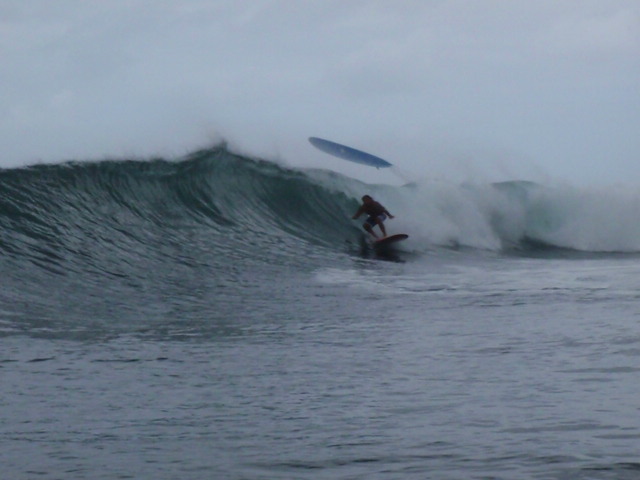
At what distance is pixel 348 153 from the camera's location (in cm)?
2167

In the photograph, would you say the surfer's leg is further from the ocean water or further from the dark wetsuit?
the ocean water

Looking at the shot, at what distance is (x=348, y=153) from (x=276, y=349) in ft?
49.8

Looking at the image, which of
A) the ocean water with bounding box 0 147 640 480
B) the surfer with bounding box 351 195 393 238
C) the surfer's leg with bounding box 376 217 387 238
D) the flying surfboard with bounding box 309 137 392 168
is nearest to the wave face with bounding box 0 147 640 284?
the ocean water with bounding box 0 147 640 480

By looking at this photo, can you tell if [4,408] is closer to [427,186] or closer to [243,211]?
[243,211]

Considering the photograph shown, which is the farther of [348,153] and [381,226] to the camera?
[348,153]

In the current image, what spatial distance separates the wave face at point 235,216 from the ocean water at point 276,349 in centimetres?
6

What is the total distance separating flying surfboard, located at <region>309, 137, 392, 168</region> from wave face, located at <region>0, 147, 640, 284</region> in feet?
2.46

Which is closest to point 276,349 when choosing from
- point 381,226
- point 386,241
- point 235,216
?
point 235,216

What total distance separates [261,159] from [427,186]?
3.74 metres

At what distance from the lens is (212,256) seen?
12641 millimetres

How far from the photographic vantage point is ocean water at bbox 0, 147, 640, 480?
13.5 ft

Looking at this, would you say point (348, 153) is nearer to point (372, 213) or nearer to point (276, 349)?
point (372, 213)

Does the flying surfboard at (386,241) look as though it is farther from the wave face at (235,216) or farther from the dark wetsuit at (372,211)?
the dark wetsuit at (372,211)

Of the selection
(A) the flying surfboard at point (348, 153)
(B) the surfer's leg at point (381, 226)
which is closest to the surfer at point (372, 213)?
(B) the surfer's leg at point (381, 226)
